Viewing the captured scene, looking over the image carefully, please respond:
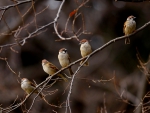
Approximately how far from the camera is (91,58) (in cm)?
1739

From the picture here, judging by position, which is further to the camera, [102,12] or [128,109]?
[102,12]

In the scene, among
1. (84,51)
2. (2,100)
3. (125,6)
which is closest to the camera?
(84,51)

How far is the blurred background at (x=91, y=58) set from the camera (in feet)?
52.2

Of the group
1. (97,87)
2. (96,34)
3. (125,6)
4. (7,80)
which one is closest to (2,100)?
(7,80)

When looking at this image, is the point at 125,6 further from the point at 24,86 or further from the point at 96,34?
the point at 24,86

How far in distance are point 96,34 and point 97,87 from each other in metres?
2.64

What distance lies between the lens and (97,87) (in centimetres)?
1694

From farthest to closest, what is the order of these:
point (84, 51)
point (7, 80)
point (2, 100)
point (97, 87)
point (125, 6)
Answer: point (125, 6), point (97, 87), point (7, 80), point (2, 100), point (84, 51)

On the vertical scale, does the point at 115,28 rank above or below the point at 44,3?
below

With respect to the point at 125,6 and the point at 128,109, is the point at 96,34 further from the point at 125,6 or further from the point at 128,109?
the point at 128,109

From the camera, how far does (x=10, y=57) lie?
16156 millimetres

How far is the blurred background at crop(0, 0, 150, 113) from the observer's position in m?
15.9

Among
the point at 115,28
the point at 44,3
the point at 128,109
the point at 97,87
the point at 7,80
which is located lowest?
the point at 128,109

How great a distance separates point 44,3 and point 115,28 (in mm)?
3375
